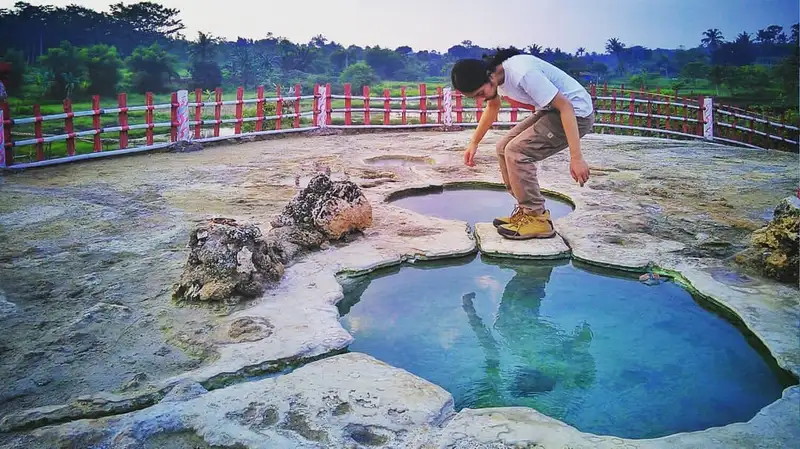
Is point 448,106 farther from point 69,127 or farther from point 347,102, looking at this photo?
point 69,127

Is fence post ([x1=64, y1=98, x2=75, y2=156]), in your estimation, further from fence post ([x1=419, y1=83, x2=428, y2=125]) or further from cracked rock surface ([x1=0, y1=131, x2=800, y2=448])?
fence post ([x1=419, y1=83, x2=428, y2=125])

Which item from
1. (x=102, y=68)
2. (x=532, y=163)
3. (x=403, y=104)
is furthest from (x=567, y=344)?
(x=102, y=68)

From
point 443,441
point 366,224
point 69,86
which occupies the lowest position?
point 443,441

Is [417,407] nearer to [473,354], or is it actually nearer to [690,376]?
[473,354]

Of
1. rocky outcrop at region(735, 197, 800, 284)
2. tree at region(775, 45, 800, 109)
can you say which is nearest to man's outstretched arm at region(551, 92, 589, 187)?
rocky outcrop at region(735, 197, 800, 284)

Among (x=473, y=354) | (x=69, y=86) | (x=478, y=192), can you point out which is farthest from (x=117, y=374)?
(x=69, y=86)

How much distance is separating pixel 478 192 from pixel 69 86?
1628 cm

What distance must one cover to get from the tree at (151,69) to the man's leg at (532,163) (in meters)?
19.2

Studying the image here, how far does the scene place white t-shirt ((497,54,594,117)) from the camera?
369 centimetres

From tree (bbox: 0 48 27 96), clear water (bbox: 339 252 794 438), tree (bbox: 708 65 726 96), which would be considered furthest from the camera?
tree (bbox: 708 65 726 96)

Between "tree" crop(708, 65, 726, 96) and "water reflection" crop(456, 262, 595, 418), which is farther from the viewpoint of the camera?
"tree" crop(708, 65, 726, 96)

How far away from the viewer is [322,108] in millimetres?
11195

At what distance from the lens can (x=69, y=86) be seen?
18.1 metres

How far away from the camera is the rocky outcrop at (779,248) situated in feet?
11.2
